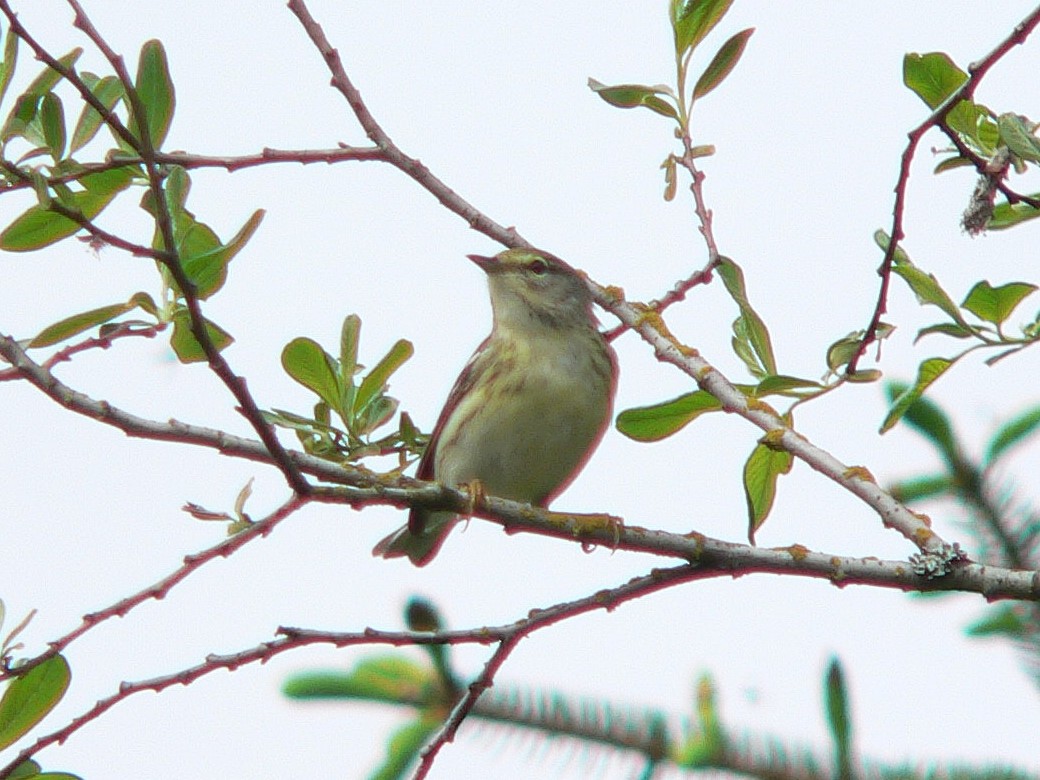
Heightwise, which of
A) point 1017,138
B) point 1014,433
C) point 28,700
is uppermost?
point 1017,138

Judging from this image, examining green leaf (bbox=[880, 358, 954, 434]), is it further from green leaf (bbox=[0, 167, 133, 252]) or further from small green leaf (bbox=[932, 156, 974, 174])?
green leaf (bbox=[0, 167, 133, 252])

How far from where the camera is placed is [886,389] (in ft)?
9.21

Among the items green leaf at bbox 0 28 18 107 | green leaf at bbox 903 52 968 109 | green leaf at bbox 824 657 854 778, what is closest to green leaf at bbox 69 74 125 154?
green leaf at bbox 0 28 18 107

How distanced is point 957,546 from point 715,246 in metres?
1.19

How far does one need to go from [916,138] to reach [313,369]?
1577 mm

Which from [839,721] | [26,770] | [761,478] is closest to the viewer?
[839,721]

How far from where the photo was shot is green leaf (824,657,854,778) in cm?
170

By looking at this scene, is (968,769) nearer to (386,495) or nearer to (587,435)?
(386,495)

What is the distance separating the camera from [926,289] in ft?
9.70

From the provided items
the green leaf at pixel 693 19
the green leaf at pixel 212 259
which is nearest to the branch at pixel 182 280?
the green leaf at pixel 212 259

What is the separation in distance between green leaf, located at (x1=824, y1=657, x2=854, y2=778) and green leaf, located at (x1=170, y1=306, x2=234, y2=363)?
1.78 meters

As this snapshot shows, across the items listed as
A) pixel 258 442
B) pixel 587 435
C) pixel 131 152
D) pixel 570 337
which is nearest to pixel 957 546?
pixel 258 442

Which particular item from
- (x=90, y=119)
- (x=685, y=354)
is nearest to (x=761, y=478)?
(x=685, y=354)

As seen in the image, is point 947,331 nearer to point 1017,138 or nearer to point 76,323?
point 1017,138
